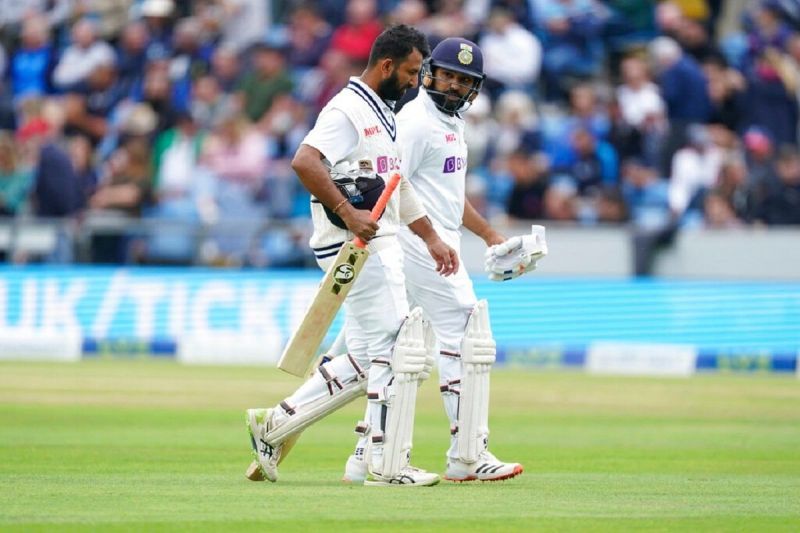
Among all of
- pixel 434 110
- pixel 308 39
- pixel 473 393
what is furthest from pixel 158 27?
pixel 473 393

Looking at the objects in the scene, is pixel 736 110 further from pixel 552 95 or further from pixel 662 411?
pixel 662 411

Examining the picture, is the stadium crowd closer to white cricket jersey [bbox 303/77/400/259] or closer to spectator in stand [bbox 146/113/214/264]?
spectator in stand [bbox 146/113/214/264]

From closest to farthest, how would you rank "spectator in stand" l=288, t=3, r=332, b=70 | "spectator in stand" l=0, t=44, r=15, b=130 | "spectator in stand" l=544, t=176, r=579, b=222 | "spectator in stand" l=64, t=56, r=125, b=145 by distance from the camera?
"spectator in stand" l=544, t=176, r=579, b=222, "spectator in stand" l=288, t=3, r=332, b=70, "spectator in stand" l=64, t=56, r=125, b=145, "spectator in stand" l=0, t=44, r=15, b=130

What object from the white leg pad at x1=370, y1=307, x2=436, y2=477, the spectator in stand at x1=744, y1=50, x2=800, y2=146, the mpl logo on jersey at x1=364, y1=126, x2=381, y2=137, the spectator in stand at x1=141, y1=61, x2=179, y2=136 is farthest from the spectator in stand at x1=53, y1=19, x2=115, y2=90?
the white leg pad at x1=370, y1=307, x2=436, y2=477

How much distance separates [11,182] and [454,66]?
44.4 feet

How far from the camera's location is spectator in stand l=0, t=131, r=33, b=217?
2078cm

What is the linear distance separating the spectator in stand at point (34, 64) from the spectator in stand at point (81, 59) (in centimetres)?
A: 17

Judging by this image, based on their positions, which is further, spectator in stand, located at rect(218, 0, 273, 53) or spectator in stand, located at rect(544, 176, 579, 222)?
spectator in stand, located at rect(218, 0, 273, 53)

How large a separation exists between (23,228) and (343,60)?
14.7 feet

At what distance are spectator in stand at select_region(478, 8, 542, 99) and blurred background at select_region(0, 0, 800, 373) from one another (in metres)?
0.03

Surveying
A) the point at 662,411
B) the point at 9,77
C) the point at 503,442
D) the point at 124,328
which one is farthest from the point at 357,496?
the point at 9,77

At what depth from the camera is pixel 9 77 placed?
24312mm

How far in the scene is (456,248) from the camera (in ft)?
27.8

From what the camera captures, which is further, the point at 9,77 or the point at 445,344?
the point at 9,77
